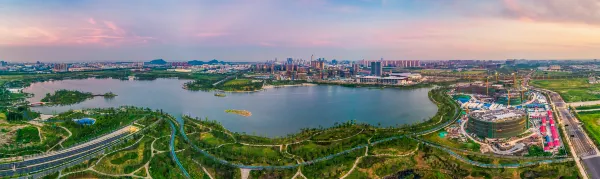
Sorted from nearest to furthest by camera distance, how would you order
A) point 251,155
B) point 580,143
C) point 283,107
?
1. point 251,155
2. point 580,143
3. point 283,107

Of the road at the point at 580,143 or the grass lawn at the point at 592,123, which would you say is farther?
the grass lawn at the point at 592,123

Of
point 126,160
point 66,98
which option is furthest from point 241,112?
point 66,98

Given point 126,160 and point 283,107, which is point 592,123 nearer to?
point 283,107

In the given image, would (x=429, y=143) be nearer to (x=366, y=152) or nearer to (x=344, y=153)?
(x=366, y=152)

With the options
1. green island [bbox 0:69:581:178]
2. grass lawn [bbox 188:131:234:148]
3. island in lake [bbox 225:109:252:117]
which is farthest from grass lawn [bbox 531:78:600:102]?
grass lawn [bbox 188:131:234:148]

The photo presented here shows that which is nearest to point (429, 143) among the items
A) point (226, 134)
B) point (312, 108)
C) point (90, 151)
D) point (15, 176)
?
point (226, 134)

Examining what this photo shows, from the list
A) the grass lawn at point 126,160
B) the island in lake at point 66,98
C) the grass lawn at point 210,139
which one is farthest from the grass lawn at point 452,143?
the island in lake at point 66,98

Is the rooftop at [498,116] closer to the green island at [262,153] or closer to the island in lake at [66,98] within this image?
the green island at [262,153]

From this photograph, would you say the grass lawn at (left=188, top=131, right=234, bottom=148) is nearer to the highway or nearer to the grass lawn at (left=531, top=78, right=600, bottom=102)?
the highway
